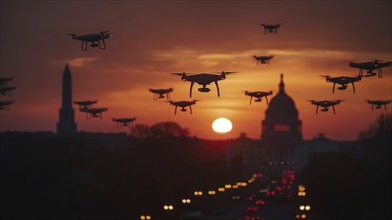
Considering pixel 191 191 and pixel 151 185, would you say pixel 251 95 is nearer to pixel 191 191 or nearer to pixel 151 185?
pixel 151 185

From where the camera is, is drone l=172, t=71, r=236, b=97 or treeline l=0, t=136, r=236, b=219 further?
treeline l=0, t=136, r=236, b=219

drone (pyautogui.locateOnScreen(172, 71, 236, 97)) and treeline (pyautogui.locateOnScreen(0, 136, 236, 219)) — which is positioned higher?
drone (pyautogui.locateOnScreen(172, 71, 236, 97))

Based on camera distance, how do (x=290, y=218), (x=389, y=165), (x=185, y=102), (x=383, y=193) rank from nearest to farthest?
(x=185, y=102) → (x=383, y=193) → (x=389, y=165) → (x=290, y=218)

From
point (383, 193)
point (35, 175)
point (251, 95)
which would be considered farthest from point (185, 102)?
point (35, 175)

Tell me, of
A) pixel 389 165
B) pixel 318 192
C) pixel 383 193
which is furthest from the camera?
pixel 318 192

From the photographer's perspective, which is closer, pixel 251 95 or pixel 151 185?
pixel 251 95

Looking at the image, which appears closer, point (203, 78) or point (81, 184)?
point (203, 78)

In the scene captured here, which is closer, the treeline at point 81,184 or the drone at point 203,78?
the drone at point 203,78

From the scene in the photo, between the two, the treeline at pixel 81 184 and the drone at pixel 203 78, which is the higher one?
the drone at pixel 203 78
